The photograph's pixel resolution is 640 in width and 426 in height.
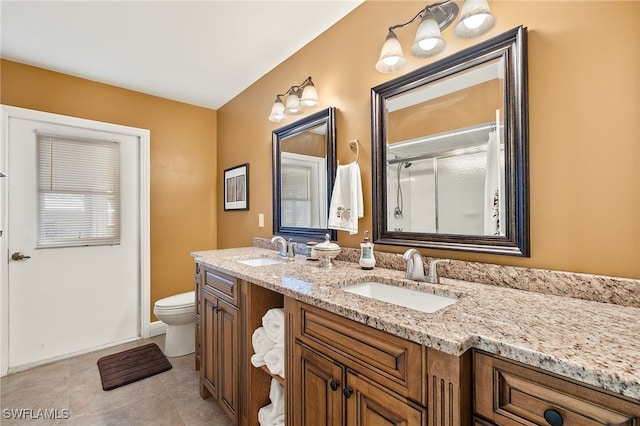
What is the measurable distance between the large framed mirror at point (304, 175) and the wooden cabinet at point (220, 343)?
684mm

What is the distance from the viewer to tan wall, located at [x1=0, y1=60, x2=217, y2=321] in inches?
96.5

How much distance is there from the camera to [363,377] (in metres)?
0.90

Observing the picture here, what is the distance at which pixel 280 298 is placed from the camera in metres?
1.56

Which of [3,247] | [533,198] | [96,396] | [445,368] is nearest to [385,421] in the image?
[445,368]

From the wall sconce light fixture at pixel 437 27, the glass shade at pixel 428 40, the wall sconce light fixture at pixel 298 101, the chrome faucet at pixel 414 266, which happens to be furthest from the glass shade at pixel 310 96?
the chrome faucet at pixel 414 266

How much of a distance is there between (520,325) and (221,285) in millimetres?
1411

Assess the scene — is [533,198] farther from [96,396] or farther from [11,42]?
[11,42]

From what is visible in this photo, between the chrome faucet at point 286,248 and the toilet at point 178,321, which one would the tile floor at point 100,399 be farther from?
the chrome faucet at point 286,248

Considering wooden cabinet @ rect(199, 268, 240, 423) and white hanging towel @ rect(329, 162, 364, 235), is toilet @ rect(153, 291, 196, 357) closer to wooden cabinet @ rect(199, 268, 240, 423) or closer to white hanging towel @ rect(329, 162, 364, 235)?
wooden cabinet @ rect(199, 268, 240, 423)

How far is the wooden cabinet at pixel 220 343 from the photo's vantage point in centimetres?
155

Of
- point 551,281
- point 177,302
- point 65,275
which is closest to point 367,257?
point 551,281

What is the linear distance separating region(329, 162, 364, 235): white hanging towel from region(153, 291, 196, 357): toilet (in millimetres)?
1492

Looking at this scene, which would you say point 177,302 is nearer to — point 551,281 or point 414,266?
point 414,266

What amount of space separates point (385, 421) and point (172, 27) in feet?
7.86
